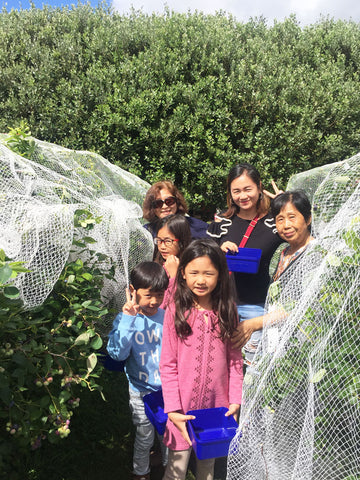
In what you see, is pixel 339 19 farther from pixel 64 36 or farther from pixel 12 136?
pixel 12 136

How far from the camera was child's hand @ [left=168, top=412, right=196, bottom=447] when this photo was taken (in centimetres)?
211

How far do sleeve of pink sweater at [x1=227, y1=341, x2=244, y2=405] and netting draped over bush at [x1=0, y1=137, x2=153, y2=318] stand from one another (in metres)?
0.78

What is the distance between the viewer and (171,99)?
5.24m

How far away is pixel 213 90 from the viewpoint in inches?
215

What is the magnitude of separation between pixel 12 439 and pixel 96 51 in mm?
5154

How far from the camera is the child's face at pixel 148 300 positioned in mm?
2586

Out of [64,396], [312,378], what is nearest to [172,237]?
[64,396]

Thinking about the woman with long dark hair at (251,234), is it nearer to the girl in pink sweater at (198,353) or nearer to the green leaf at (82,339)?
the girl in pink sweater at (198,353)

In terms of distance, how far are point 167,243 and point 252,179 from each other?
78 cm

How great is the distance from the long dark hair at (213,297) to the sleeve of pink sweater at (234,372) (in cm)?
12

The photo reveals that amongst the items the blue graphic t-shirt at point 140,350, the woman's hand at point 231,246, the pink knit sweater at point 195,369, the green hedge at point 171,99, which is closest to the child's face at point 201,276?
the pink knit sweater at point 195,369

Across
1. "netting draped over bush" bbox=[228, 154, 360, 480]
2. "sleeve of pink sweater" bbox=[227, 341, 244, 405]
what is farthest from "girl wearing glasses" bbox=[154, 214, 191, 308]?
"netting draped over bush" bbox=[228, 154, 360, 480]

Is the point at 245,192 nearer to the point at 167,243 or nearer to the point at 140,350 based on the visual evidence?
the point at 167,243

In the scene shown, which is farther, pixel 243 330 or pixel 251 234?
pixel 251 234
